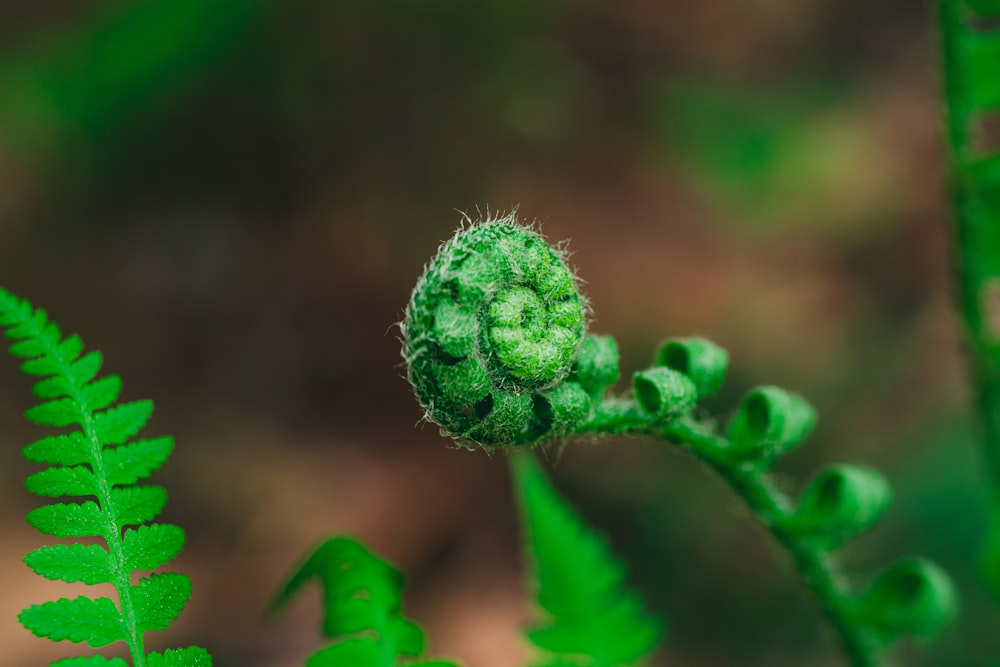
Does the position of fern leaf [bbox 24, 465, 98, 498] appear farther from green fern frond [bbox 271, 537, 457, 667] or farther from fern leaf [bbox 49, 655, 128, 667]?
green fern frond [bbox 271, 537, 457, 667]

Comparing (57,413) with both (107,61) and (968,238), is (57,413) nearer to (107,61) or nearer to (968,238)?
(968,238)

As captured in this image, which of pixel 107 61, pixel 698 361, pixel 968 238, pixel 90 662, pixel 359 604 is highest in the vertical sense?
pixel 107 61

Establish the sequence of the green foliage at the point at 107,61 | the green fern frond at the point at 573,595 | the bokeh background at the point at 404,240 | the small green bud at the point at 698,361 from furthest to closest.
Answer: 1. the green foliage at the point at 107,61
2. the bokeh background at the point at 404,240
3. the green fern frond at the point at 573,595
4. the small green bud at the point at 698,361

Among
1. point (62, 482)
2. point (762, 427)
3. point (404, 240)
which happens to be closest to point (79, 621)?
point (62, 482)

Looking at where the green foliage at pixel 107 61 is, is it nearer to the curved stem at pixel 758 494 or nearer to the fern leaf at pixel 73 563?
the fern leaf at pixel 73 563

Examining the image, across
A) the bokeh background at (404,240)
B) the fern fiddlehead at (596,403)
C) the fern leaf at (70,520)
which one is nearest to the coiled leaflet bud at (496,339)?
the fern fiddlehead at (596,403)

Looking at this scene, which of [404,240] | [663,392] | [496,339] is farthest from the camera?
[404,240]
